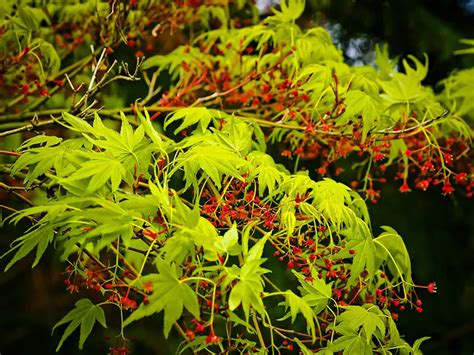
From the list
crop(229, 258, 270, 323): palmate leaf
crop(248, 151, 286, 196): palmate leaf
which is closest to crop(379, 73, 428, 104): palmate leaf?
crop(248, 151, 286, 196): palmate leaf

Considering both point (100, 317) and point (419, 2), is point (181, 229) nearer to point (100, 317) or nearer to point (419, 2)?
point (100, 317)

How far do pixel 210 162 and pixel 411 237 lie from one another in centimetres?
246

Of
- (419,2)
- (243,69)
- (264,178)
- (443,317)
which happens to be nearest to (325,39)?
(243,69)

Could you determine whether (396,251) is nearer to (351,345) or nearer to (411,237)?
(351,345)

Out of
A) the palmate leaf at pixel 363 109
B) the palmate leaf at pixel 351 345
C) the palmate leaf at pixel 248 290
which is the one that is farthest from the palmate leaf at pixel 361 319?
the palmate leaf at pixel 363 109

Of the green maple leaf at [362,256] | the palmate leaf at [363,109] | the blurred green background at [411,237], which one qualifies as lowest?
the blurred green background at [411,237]

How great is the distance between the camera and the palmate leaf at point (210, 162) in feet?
3.99

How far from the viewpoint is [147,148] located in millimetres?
1219

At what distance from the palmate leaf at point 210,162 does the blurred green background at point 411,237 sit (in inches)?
83.6

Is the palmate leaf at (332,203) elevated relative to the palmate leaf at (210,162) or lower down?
lower down

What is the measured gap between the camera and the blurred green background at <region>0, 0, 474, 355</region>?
341cm

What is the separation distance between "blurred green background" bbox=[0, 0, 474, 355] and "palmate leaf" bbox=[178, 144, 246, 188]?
2.12 metres

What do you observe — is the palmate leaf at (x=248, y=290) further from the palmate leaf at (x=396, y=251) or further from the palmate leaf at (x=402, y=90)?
the palmate leaf at (x=402, y=90)

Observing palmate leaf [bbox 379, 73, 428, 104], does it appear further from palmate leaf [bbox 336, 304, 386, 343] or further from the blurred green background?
the blurred green background
